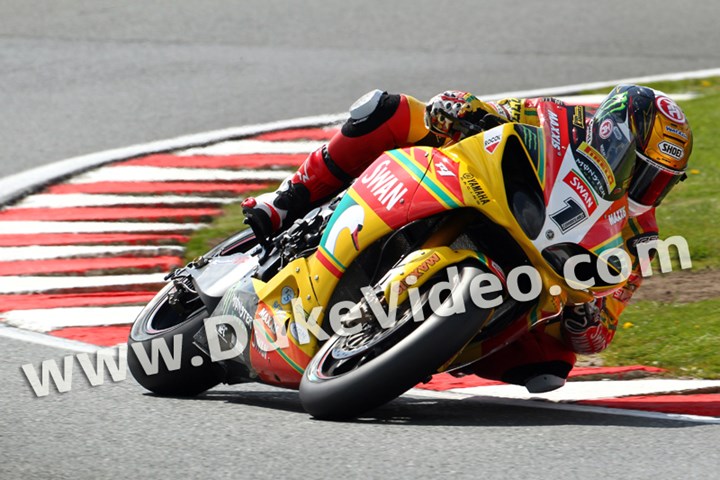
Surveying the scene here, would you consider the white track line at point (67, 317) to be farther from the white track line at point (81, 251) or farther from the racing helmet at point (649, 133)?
the racing helmet at point (649, 133)

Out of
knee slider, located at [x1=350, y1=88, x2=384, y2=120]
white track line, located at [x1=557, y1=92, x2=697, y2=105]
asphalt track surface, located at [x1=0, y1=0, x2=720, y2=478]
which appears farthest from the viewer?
white track line, located at [x1=557, y1=92, x2=697, y2=105]

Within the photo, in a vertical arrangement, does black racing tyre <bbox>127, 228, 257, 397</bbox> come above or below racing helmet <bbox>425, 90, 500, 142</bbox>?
below

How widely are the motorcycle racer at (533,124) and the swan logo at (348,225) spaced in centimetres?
46

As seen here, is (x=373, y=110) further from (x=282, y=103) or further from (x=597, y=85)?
(x=597, y=85)

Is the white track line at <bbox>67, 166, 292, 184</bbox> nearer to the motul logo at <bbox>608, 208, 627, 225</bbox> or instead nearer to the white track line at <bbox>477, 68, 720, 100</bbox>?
the white track line at <bbox>477, 68, 720, 100</bbox>

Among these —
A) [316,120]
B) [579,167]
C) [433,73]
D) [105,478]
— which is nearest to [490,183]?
[579,167]

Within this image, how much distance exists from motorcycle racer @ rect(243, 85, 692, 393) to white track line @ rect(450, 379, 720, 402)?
27 cm

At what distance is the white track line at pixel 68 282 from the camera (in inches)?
272

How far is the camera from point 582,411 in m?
4.84

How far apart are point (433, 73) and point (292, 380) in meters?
7.82

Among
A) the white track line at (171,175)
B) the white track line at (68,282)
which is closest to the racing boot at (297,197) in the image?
the white track line at (68,282)

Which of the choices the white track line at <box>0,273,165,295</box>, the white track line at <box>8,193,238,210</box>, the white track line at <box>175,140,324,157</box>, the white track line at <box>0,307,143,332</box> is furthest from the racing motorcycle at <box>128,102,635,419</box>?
the white track line at <box>175,140,324,157</box>

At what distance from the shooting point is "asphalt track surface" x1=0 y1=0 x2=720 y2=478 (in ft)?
12.8

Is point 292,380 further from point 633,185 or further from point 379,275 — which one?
point 633,185
